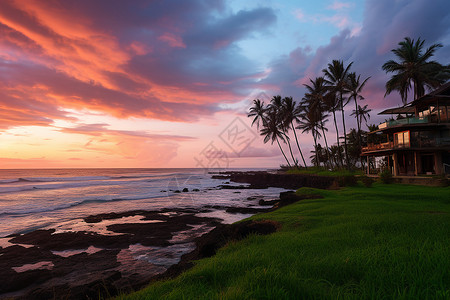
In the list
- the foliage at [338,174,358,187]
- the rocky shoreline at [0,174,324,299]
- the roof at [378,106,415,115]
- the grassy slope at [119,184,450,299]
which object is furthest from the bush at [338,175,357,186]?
the roof at [378,106,415,115]

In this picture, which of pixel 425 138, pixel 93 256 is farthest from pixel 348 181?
pixel 93 256

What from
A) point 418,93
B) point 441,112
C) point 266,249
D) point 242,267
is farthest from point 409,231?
point 418,93

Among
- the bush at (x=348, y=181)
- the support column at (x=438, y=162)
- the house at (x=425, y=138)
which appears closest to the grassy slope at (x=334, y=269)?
the bush at (x=348, y=181)

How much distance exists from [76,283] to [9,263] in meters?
4.00

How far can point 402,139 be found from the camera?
96.9 ft

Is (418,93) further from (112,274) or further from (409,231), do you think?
(112,274)

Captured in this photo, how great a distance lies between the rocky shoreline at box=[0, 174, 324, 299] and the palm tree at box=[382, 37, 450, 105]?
3108 cm

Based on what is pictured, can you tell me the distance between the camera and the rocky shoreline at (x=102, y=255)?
21.0 feet

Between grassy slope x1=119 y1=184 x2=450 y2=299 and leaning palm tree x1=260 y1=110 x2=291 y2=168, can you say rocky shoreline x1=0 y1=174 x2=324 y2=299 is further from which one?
leaning palm tree x1=260 y1=110 x2=291 y2=168

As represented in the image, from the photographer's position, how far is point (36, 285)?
699 cm

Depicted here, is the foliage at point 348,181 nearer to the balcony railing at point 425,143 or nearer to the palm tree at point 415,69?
the balcony railing at point 425,143

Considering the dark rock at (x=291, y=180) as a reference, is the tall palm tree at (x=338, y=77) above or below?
above

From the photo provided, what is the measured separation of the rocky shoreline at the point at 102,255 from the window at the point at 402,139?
21.4 m

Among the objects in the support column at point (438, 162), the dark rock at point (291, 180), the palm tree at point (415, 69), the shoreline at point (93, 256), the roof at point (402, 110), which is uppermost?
the palm tree at point (415, 69)
